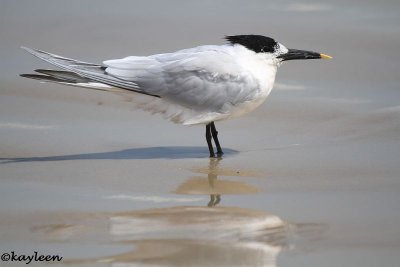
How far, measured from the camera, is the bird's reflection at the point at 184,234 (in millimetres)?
3883

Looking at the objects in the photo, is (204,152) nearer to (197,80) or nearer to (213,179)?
(197,80)

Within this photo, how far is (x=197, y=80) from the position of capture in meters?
6.00

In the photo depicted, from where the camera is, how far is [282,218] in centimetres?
446

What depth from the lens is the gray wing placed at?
19.6 ft

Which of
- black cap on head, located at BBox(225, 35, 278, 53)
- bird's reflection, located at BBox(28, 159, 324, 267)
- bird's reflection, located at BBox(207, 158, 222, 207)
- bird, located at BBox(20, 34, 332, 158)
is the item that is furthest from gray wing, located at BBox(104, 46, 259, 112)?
bird's reflection, located at BBox(28, 159, 324, 267)

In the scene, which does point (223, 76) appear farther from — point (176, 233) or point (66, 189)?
point (176, 233)

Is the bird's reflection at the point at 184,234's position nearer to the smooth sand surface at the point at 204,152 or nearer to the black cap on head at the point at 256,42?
the smooth sand surface at the point at 204,152

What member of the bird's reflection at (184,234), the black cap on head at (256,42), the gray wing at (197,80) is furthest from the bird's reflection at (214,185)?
the black cap on head at (256,42)

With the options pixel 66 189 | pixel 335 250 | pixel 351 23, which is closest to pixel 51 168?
pixel 66 189

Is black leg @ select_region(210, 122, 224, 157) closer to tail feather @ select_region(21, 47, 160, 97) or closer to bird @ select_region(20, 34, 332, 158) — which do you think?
bird @ select_region(20, 34, 332, 158)

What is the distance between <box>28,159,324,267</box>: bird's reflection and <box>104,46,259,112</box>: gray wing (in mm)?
1265

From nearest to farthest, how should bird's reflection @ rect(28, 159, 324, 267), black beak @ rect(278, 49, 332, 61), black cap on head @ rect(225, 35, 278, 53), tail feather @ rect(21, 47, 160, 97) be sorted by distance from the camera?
bird's reflection @ rect(28, 159, 324, 267) < tail feather @ rect(21, 47, 160, 97) < black cap on head @ rect(225, 35, 278, 53) < black beak @ rect(278, 49, 332, 61)

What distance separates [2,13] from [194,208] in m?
4.49

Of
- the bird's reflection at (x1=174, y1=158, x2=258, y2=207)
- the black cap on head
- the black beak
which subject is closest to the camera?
the bird's reflection at (x1=174, y1=158, x2=258, y2=207)
